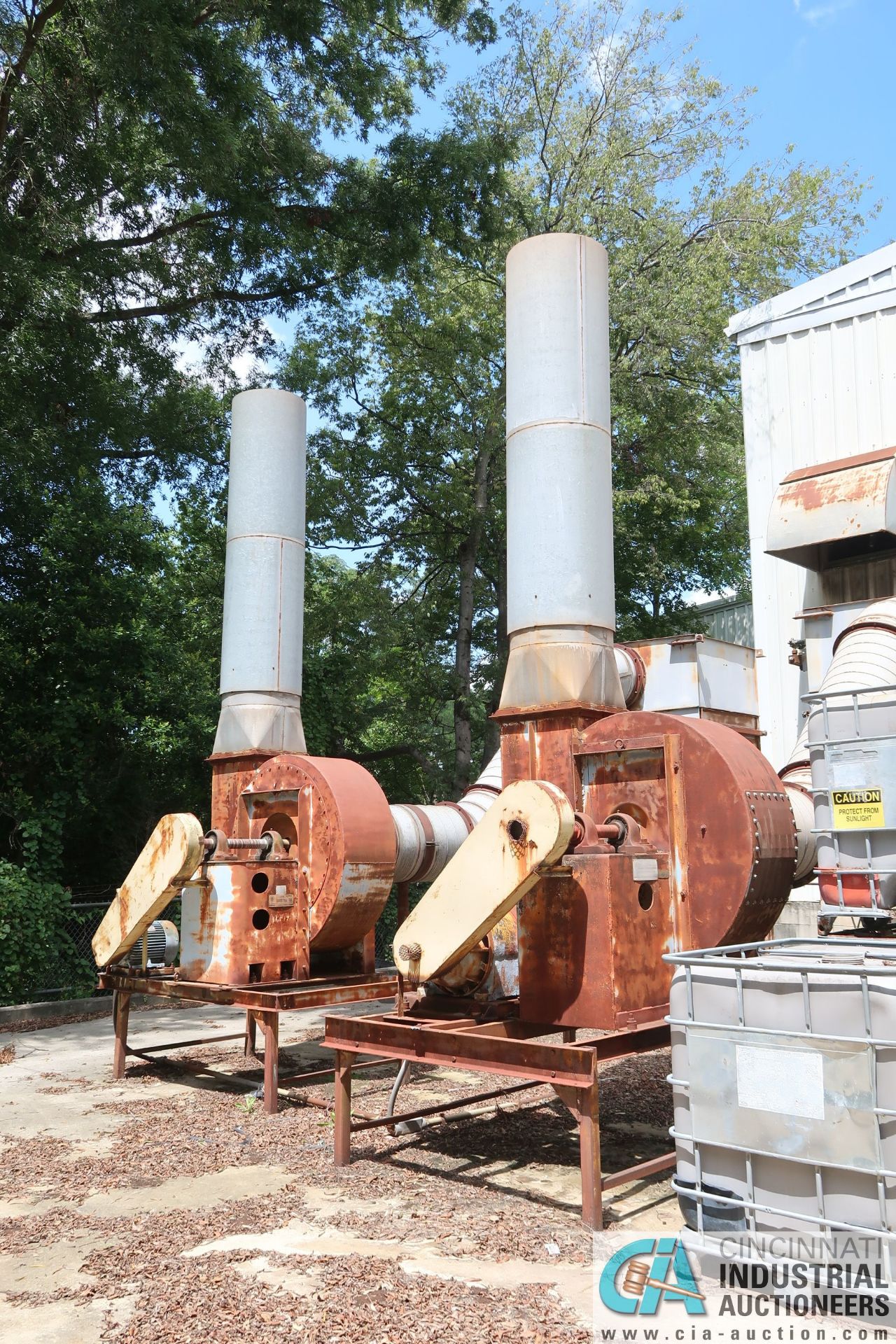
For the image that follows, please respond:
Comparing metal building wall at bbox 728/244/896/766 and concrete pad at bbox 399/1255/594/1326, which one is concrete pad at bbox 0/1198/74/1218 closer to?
concrete pad at bbox 399/1255/594/1326

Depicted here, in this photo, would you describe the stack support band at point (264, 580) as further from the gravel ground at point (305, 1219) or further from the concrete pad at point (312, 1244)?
the concrete pad at point (312, 1244)

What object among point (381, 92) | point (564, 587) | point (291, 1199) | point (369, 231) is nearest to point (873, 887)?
point (564, 587)

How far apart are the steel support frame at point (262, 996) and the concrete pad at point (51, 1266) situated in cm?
241

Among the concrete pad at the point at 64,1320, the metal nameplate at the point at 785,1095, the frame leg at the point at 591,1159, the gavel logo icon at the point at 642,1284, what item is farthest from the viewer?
the frame leg at the point at 591,1159

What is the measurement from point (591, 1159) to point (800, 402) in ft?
27.0

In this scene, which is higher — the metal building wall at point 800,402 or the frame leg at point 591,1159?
the metal building wall at point 800,402

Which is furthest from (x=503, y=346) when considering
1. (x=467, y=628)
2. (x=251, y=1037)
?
(x=251, y=1037)

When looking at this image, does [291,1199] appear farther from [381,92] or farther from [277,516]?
[381,92]

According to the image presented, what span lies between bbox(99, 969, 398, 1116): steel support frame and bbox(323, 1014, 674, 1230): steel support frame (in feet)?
3.91

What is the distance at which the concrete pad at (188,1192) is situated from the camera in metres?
5.27

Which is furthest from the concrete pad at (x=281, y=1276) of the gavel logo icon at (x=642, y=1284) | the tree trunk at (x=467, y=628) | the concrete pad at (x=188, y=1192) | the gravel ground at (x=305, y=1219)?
the tree trunk at (x=467, y=628)

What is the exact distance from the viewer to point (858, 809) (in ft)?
17.9

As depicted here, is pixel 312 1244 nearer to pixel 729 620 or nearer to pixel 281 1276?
pixel 281 1276

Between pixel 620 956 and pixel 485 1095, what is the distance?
6.96ft
